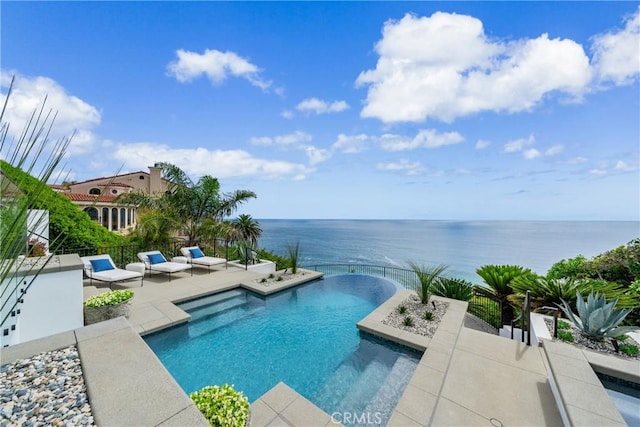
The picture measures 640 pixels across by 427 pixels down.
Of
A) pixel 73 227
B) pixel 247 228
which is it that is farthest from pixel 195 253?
pixel 73 227

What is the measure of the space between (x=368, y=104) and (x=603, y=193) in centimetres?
1304

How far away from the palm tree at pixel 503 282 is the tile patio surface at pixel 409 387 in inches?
104

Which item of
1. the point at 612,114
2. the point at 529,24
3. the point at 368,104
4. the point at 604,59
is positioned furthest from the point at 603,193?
the point at 368,104

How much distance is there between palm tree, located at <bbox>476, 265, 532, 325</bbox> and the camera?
6.44 m

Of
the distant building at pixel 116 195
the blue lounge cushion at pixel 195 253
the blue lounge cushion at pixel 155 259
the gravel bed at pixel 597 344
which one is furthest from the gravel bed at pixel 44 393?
the distant building at pixel 116 195

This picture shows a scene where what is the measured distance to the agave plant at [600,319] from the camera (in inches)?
157

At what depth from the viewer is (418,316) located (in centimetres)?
557

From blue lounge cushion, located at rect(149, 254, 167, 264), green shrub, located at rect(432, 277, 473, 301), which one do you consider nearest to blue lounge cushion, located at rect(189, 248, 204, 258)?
blue lounge cushion, located at rect(149, 254, 167, 264)

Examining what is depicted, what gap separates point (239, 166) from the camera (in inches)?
711

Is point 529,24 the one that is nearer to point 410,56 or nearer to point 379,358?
point 410,56

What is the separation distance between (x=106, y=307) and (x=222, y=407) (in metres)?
3.93

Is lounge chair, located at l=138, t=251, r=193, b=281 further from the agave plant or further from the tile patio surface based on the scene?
the agave plant

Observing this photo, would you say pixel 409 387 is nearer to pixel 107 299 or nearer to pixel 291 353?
pixel 291 353

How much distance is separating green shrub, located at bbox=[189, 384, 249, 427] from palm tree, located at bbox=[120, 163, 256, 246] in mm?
9608
